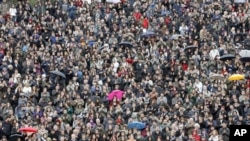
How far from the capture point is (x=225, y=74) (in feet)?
94.9

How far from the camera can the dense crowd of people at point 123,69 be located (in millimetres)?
25484

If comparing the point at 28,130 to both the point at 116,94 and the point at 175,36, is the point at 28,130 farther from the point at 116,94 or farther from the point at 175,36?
the point at 175,36

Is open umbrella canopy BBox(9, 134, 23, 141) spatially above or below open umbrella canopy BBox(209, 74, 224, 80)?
below

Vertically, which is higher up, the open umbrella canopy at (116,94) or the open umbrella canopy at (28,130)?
the open umbrella canopy at (116,94)

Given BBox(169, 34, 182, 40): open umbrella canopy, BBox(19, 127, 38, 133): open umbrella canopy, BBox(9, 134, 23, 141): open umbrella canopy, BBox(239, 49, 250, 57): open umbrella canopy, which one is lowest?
BBox(9, 134, 23, 141): open umbrella canopy

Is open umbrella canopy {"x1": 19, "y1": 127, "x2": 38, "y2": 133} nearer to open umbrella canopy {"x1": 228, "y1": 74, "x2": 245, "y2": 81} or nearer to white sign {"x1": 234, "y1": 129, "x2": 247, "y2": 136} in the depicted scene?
open umbrella canopy {"x1": 228, "y1": 74, "x2": 245, "y2": 81}

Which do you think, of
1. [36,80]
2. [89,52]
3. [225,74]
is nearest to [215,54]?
[225,74]

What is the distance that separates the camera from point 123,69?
2980cm

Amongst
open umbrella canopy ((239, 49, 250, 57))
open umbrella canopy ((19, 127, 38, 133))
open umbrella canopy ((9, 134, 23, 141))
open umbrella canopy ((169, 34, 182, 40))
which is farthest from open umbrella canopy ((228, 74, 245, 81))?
open umbrella canopy ((9, 134, 23, 141))

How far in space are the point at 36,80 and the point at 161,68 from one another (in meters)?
4.85

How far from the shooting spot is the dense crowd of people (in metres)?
25.5

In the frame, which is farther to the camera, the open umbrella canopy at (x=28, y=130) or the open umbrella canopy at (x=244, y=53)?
the open umbrella canopy at (x=244, y=53)

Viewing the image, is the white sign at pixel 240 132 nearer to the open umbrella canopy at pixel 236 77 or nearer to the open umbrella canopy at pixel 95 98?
the open umbrella canopy at pixel 95 98

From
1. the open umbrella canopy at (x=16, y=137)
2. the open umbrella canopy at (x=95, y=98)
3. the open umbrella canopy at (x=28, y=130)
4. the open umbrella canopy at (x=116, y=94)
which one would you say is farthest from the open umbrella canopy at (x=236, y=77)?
the open umbrella canopy at (x=16, y=137)
